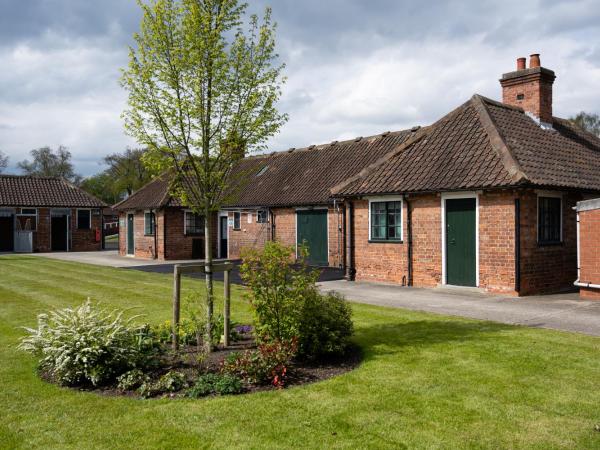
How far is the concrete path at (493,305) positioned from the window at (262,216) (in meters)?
9.63

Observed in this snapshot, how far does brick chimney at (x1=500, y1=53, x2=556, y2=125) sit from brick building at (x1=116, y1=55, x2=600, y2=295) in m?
0.03

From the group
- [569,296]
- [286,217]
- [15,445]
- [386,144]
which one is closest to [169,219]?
[286,217]

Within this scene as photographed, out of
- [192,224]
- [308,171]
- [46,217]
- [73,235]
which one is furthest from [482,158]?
[46,217]

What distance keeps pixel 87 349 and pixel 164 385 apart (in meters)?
1.04

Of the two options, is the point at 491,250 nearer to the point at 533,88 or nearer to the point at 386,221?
the point at 386,221

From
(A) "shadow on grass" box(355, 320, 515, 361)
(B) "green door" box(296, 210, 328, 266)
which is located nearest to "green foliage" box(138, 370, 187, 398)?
(A) "shadow on grass" box(355, 320, 515, 361)

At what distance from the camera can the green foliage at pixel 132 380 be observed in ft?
20.2

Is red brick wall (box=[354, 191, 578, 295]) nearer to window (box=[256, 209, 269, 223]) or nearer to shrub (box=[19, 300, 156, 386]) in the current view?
window (box=[256, 209, 269, 223])

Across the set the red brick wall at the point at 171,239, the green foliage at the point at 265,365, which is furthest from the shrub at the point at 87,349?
the red brick wall at the point at 171,239

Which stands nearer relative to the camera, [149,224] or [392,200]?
[392,200]

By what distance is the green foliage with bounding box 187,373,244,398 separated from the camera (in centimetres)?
595

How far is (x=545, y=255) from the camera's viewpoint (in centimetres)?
1404

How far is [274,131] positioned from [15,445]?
5.11 meters

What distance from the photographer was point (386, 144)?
22938 mm
